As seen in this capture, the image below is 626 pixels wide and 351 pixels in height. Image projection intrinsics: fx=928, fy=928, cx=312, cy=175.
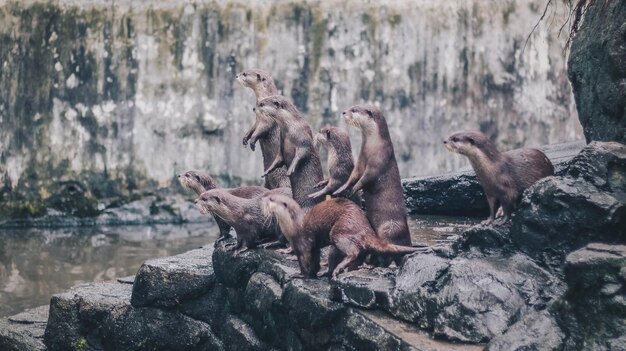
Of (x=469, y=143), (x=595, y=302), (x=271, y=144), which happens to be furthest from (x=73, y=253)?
(x=595, y=302)

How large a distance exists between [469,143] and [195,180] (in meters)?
2.08

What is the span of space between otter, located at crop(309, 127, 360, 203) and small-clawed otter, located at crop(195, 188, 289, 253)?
1.11 ft

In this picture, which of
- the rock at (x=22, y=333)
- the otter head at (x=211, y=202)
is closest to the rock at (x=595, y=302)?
the otter head at (x=211, y=202)

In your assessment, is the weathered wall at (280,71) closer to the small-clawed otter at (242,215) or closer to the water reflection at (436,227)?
the water reflection at (436,227)

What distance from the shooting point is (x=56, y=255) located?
900 centimetres

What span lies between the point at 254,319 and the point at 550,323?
186 cm

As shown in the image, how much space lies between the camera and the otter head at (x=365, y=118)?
16.0ft

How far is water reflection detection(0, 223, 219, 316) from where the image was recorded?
766cm

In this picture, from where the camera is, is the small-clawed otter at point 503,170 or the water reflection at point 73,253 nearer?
the small-clawed otter at point 503,170

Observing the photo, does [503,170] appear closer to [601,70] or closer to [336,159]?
[601,70]

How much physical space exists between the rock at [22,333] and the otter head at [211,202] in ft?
4.86

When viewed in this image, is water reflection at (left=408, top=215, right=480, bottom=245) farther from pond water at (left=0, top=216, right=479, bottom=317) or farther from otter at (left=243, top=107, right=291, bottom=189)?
otter at (left=243, top=107, right=291, bottom=189)

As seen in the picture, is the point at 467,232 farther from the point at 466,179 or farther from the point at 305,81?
the point at 305,81

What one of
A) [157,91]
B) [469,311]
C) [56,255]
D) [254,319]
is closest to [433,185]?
[254,319]
